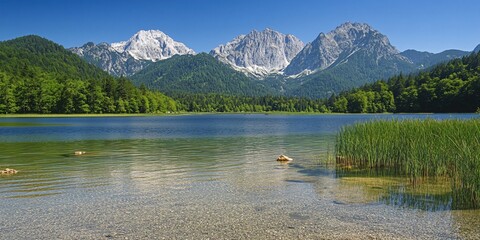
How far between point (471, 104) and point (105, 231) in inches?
7313

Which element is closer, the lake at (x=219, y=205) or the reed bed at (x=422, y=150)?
the lake at (x=219, y=205)

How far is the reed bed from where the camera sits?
590 inches

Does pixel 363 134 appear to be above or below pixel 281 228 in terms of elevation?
above

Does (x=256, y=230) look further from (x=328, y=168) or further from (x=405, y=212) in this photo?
(x=328, y=168)

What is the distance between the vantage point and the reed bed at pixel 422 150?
14977mm

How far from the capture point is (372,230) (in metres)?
12.5

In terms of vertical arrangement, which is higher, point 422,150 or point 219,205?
point 422,150

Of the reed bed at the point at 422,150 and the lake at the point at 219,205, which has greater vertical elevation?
the reed bed at the point at 422,150

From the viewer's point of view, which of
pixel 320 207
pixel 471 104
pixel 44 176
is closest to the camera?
pixel 320 207

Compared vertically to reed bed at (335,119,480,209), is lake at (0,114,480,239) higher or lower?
lower

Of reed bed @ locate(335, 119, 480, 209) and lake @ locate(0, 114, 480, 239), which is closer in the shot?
lake @ locate(0, 114, 480, 239)

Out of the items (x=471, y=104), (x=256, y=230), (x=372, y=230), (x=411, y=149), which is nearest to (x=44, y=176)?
(x=256, y=230)

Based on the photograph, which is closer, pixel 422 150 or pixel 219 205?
pixel 219 205

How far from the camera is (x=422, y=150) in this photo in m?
20.0
